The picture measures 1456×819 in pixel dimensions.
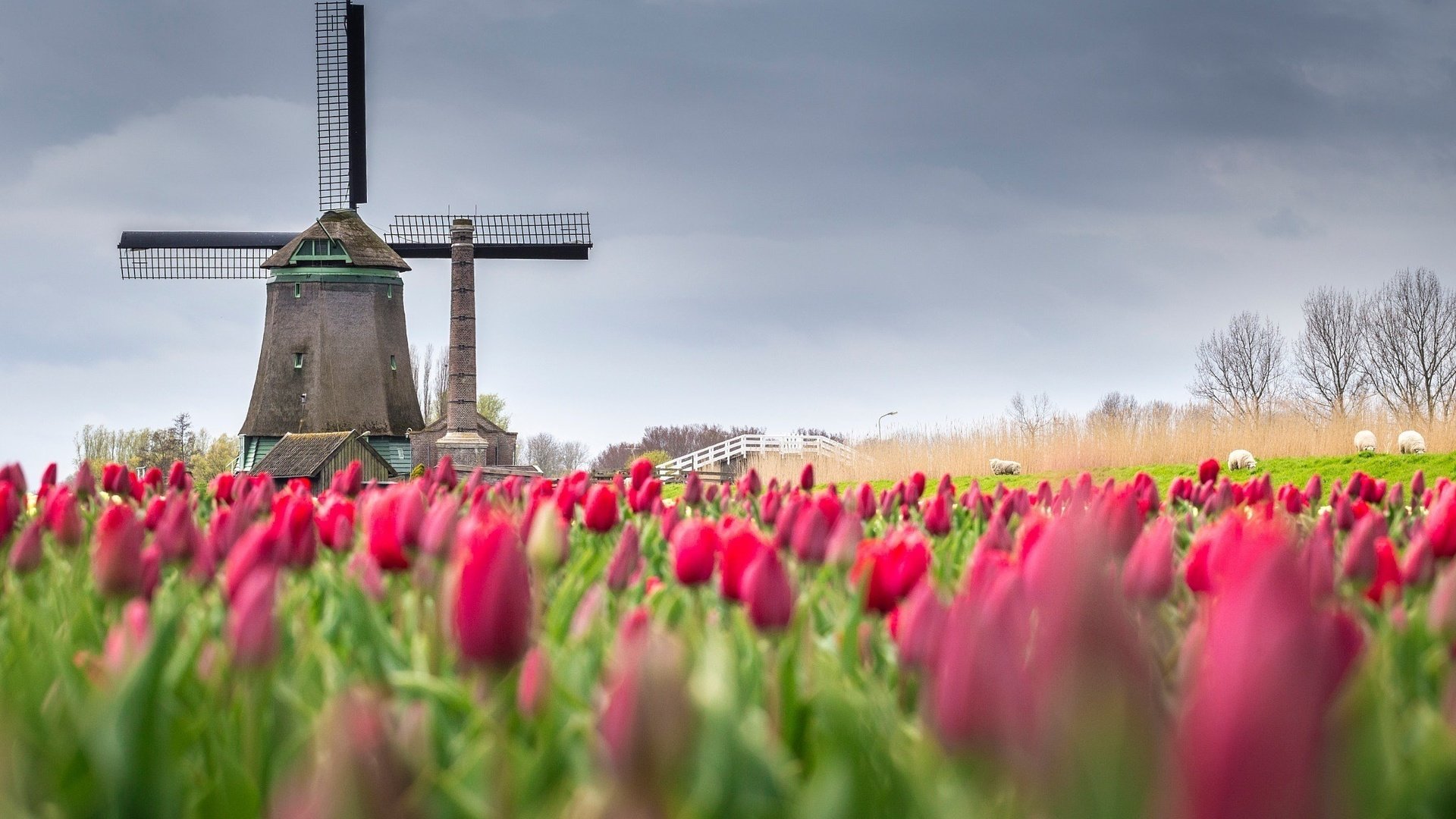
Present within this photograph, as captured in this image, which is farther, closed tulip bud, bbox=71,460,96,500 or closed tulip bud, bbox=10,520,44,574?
closed tulip bud, bbox=71,460,96,500

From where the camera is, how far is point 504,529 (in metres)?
1.07

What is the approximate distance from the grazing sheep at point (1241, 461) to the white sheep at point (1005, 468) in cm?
325

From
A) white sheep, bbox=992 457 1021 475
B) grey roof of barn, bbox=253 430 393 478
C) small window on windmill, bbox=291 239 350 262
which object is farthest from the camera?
small window on windmill, bbox=291 239 350 262

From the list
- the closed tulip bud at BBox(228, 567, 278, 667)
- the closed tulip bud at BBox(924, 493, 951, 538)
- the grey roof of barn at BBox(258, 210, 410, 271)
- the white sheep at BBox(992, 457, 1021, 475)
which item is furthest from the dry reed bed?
the closed tulip bud at BBox(228, 567, 278, 667)

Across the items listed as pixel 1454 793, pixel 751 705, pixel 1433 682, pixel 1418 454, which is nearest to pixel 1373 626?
pixel 1433 682

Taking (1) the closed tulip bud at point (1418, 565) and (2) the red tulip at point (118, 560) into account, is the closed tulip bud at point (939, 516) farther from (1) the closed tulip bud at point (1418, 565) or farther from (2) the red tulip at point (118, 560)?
(2) the red tulip at point (118, 560)

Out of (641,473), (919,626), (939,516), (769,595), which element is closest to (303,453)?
(641,473)

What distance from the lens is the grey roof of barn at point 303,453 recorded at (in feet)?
89.1

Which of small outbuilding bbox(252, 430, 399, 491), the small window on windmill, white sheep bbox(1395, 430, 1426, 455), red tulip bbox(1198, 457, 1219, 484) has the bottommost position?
red tulip bbox(1198, 457, 1219, 484)

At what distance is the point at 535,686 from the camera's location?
3.70ft

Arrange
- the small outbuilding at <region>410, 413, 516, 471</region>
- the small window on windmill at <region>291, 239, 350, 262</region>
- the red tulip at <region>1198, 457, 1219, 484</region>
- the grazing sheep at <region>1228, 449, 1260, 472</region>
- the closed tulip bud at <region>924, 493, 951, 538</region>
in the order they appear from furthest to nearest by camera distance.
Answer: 1. the small window on windmill at <region>291, 239, 350, 262</region>
2. the small outbuilding at <region>410, 413, 516, 471</region>
3. the grazing sheep at <region>1228, 449, 1260, 472</region>
4. the red tulip at <region>1198, 457, 1219, 484</region>
5. the closed tulip bud at <region>924, 493, 951, 538</region>

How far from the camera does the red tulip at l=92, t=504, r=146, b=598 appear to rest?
70.4 inches

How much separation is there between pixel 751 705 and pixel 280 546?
1.00 m

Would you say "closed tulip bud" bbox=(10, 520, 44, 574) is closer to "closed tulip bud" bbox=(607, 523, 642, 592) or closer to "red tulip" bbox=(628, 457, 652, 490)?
"closed tulip bud" bbox=(607, 523, 642, 592)
